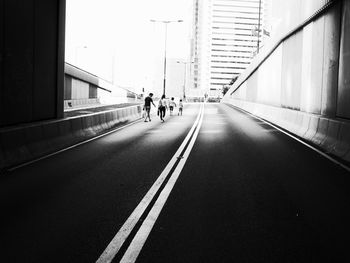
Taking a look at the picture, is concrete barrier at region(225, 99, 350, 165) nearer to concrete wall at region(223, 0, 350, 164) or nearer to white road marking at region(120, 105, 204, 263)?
concrete wall at region(223, 0, 350, 164)

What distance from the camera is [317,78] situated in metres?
22.0

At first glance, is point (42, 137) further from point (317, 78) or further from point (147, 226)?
point (317, 78)

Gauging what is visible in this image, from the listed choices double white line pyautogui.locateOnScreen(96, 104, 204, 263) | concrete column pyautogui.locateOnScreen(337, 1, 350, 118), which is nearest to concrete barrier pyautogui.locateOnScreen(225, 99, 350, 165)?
concrete column pyautogui.locateOnScreen(337, 1, 350, 118)

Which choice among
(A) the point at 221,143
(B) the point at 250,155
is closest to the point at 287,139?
(A) the point at 221,143

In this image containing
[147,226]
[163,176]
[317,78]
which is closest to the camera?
[147,226]

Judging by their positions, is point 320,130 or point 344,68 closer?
point 320,130

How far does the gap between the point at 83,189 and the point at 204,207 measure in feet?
7.84

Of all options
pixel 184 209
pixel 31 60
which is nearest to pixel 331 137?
pixel 31 60

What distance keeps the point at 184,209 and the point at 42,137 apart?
25.6ft

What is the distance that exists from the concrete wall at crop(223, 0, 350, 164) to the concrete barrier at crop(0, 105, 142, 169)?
8090 mm

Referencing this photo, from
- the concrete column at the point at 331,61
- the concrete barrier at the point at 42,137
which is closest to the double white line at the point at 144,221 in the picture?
the concrete barrier at the point at 42,137

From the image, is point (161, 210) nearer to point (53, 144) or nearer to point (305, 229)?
point (305, 229)

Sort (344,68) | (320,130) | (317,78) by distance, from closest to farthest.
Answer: (320,130), (344,68), (317,78)

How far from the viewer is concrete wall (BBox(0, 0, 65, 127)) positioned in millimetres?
12961
